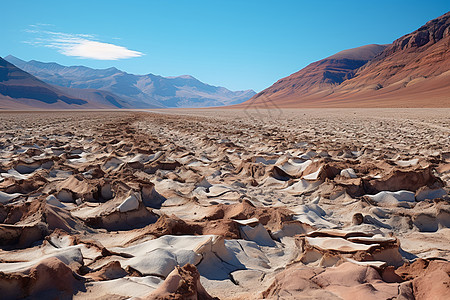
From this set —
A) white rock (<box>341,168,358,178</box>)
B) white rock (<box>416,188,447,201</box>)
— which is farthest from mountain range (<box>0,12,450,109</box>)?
white rock (<box>416,188,447,201</box>)

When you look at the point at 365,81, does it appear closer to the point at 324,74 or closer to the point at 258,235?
the point at 324,74

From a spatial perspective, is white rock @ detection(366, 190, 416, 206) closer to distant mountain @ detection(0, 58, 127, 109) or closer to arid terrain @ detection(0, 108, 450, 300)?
arid terrain @ detection(0, 108, 450, 300)

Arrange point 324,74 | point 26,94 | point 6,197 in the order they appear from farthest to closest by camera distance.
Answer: point 26,94 < point 324,74 < point 6,197

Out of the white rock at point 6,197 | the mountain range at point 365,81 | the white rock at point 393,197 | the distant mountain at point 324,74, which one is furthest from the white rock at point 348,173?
the distant mountain at point 324,74

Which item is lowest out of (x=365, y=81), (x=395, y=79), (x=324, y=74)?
(x=395, y=79)

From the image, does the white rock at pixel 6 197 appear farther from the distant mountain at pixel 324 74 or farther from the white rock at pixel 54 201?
the distant mountain at pixel 324 74

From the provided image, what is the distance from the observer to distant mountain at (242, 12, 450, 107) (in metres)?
62.2

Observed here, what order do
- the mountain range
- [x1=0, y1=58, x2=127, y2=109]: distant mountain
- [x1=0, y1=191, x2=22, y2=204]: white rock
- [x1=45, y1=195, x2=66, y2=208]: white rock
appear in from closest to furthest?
[x1=45, y1=195, x2=66, y2=208]: white rock → [x1=0, y1=191, x2=22, y2=204]: white rock → the mountain range → [x1=0, y1=58, x2=127, y2=109]: distant mountain

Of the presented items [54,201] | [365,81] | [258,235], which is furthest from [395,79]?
[54,201]

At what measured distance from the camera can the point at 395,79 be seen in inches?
3164

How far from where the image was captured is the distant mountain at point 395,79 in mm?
62156

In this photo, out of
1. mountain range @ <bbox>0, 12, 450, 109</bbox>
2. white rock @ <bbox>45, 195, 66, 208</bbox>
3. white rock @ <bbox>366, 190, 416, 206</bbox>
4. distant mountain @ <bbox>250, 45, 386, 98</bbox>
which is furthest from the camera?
distant mountain @ <bbox>250, 45, 386, 98</bbox>

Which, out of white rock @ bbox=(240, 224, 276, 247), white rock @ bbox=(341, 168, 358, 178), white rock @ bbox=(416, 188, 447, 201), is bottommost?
white rock @ bbox=(240, 224, 276, 247)

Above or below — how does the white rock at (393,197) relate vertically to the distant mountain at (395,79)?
below
